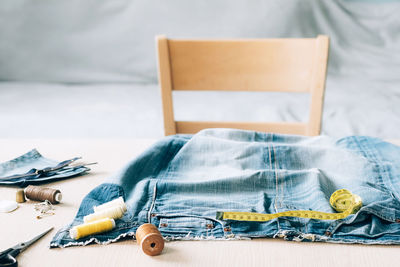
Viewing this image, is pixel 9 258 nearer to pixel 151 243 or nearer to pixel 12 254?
pixel 12 254

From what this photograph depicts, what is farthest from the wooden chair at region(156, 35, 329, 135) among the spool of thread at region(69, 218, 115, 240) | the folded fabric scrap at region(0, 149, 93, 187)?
the spool of thread at region(69, 218, 115, 240)

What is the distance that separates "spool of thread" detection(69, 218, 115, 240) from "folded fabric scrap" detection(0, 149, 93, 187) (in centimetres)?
24

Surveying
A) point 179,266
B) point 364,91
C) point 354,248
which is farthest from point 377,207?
point 364,91

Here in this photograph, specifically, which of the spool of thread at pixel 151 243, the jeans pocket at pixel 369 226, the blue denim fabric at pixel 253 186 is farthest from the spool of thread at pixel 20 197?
the jeans pocket at pixel 369 226

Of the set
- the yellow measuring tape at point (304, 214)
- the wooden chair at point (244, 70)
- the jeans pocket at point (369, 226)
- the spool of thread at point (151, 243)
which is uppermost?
the wooden chair at point (244, 70)

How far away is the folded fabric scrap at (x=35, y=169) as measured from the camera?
920mm

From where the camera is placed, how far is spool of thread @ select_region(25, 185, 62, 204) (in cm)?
83

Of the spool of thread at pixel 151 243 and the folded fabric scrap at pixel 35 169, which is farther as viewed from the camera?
the folded fabric scrap at pixel 35 169

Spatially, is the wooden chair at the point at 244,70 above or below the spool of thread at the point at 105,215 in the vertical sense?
above

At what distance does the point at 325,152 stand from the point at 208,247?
40 cm

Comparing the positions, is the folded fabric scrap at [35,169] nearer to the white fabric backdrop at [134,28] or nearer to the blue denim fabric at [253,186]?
the blue denim fabric at [253,186]

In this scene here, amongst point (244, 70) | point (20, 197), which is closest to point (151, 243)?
point (20, 197)

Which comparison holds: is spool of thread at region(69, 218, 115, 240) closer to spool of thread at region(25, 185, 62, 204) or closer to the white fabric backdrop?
spool of thread at region(25, 185, 62, 204)

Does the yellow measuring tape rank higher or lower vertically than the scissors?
lower
